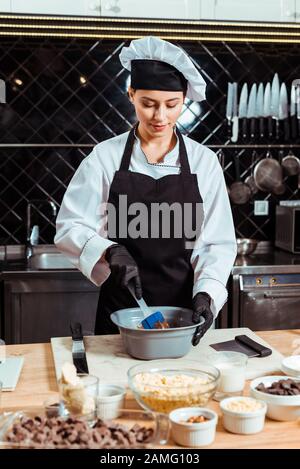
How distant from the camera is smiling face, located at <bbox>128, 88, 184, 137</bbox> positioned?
2.09 metres

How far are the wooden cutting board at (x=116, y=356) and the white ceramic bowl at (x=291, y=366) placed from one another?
5cm

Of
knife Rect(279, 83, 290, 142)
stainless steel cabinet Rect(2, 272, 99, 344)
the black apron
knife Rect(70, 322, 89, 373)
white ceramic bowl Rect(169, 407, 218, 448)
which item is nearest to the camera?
white ceramic bowl Rect(169, 407, 218, 448)

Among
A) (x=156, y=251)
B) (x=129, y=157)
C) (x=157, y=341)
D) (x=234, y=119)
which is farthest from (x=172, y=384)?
(x=234, y=119)

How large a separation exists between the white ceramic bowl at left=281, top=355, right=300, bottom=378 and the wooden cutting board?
0.05 metres

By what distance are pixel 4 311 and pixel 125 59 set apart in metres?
1.48

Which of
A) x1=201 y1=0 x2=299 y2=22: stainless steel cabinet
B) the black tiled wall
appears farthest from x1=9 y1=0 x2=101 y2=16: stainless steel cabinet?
x1=201 y1=0 x2=299 y2=22: stainless steel cabinet

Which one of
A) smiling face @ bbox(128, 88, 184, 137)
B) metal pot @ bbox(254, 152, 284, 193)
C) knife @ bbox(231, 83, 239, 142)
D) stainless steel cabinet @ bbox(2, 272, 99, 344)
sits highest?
knife @ bbox(231, 83, 239, 142)

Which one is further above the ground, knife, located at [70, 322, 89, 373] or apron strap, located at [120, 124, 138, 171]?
apron strap, located at [120, 124, 138, 171]

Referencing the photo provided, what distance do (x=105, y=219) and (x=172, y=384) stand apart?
3.06 ft

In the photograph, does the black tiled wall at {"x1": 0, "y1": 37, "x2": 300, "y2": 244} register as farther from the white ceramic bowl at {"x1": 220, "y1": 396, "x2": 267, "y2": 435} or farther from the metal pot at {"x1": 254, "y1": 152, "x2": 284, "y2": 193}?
the white ceramic bowl at {"x1": 220, "y1": 396, "x2": 267, "y2": 435}

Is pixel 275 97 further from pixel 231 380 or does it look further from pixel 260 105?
pixel 231 380

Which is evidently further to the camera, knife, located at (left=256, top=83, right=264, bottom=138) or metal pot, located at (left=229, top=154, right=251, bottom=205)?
metal pot, located at (left=229, top=154, right=251, bottom=205)

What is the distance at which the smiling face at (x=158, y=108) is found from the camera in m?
2.09

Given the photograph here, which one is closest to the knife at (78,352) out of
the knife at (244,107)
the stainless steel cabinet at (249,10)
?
the stainless steel cabinet at (249,10)
